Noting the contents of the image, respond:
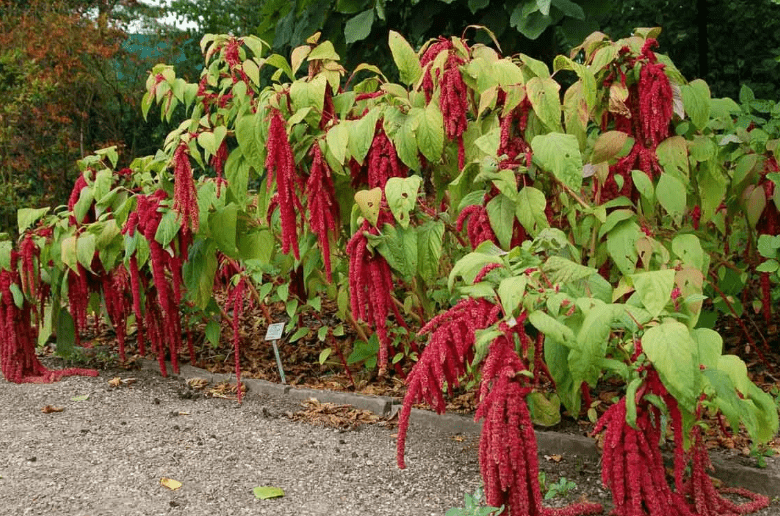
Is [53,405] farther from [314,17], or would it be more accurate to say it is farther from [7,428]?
[314,17]

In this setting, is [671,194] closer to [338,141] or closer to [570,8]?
[338,141]

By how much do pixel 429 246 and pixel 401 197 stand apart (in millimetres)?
283

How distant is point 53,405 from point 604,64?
2.72 m

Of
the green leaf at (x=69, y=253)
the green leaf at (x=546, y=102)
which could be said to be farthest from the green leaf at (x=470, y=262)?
the green leaf at (x=69, y=253)

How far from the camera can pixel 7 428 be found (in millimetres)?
3336

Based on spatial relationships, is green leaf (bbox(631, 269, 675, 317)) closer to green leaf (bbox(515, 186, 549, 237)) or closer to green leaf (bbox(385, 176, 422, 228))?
A: green leaf (bbox(515, 186, 549, 237))

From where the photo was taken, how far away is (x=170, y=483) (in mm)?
2668

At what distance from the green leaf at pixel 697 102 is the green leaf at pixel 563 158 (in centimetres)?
52

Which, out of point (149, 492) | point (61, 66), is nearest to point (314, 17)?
point (149, 492)

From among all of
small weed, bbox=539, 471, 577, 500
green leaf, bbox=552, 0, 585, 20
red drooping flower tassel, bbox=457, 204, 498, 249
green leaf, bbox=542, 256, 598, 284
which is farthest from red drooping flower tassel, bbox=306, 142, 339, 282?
green leaf, bbox=552, 0, 585, 20

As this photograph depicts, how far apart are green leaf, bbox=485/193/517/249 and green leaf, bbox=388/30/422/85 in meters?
0.60

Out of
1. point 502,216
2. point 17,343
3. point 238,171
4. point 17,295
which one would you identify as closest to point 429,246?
point 502,216

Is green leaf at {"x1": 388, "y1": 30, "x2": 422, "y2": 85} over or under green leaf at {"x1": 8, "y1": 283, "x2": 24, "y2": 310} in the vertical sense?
over

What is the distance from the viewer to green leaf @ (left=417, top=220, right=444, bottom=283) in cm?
251
